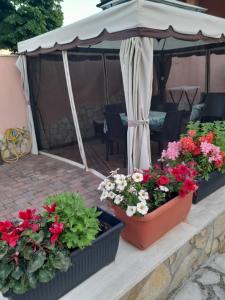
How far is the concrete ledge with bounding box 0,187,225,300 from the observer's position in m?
1.47

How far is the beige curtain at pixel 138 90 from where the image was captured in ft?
8.94

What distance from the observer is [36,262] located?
119cm

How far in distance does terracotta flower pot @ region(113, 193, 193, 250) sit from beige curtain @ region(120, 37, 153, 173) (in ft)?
4.02

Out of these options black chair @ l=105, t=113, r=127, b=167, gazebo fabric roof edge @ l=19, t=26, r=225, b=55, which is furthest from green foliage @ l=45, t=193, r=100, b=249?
black chair @ l=105, t=113, r=127, b=167

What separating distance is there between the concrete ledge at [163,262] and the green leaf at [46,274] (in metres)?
0.27

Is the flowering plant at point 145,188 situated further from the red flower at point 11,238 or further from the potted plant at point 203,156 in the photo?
the red flower at point 11,238

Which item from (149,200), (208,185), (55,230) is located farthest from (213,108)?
(55,230)

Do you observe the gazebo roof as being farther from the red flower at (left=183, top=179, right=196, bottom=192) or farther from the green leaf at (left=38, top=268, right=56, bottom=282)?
the green leaf at (left=38, top=268, right=56, bottom=282)

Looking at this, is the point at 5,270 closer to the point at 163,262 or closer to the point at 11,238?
the point at 11,238

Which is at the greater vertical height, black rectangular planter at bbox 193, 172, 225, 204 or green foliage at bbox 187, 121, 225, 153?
green foliage at bbox 187, 121, 225, 153

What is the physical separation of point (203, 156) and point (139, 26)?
1.31 m

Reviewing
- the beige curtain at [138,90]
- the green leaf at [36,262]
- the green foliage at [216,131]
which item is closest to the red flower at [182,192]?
the green foliage at [216,131]

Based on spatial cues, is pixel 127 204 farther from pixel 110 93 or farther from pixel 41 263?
pixel 110 93

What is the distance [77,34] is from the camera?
3240mm
